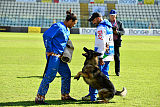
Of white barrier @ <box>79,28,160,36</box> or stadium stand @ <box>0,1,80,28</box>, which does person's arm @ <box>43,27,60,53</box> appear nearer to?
white barrier @ <box>79,28,160,36</box>

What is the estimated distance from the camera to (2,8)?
46.7m

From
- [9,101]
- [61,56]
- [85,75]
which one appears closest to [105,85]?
[85,75]

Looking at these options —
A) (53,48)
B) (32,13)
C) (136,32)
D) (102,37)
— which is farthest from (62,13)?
(53,48)

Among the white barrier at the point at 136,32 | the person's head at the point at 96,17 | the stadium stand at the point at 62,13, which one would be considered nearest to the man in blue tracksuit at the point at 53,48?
the person's head at the point at 96,17

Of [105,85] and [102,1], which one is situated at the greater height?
[102,1]

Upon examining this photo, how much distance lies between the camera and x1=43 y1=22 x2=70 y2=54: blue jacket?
20.8 feet

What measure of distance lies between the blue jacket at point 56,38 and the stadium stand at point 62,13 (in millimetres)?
36910

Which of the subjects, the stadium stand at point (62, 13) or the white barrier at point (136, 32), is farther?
the stadium stand at point (62, 13)

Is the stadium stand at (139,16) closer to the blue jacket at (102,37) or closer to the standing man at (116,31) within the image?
the standing man at (116,31)

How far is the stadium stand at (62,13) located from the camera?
43938 mm

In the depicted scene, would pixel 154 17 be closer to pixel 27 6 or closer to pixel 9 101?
pixel 27 6

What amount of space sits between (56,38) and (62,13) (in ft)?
131

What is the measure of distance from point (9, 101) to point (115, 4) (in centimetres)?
4293

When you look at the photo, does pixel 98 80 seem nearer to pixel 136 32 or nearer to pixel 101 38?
pixel 101 38
